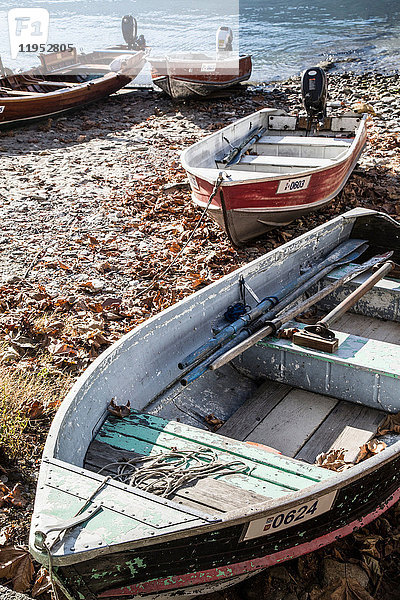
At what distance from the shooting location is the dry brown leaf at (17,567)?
3326 millimetres

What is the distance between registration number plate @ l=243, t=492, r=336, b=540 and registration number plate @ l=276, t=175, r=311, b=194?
485 cm

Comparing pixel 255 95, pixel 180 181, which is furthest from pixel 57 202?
pixel 255 95

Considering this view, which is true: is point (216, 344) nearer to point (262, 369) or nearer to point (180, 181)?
point (262, 369)

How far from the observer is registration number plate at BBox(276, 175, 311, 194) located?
7.17 meters

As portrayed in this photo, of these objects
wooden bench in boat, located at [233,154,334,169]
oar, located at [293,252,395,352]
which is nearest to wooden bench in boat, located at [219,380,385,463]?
oar, located at [293,252,395,352]

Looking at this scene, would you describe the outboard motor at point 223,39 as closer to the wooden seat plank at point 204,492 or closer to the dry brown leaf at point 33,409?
the dry brown leaf at point 33,409

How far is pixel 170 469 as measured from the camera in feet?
10.3

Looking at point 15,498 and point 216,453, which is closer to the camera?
point 216,453

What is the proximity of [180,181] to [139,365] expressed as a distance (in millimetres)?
6633

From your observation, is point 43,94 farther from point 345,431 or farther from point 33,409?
point 345,431

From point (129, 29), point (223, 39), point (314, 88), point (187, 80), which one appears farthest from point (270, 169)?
→ point (129, 29)

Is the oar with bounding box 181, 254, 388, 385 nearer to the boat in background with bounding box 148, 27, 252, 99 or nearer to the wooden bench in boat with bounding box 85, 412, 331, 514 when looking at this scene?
the wooden bench in boat with bounding box 85, 412, 331, 514

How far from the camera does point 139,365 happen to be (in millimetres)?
3900

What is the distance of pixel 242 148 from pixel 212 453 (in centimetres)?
698
